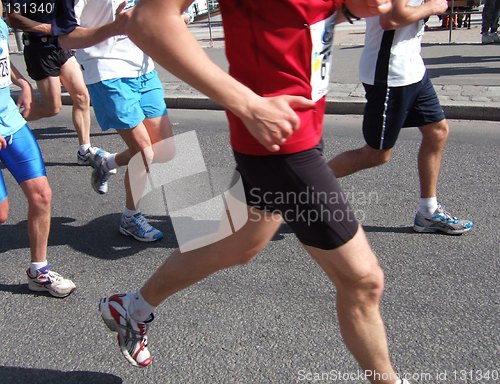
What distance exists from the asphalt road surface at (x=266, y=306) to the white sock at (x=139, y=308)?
0.93 ft

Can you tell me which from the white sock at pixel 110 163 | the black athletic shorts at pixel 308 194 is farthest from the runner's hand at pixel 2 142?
the black athletic shorts at pixel 308 194

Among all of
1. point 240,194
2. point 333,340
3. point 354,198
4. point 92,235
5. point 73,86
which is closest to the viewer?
point 240,194

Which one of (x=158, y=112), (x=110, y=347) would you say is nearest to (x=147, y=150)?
(x=158, y=112)

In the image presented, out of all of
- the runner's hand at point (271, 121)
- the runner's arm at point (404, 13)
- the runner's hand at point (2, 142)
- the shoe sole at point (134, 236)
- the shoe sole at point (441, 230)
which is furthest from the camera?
the shoe sole at point (134, 236)

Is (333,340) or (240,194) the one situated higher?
(240,194)

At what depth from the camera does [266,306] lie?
3232mm

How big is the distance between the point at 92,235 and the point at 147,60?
1188mm

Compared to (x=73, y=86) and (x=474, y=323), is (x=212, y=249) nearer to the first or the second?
(x=474, y=323)

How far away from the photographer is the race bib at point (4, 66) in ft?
10.7

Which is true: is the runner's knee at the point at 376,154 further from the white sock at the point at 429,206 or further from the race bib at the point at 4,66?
the race bib at the point at 4,66

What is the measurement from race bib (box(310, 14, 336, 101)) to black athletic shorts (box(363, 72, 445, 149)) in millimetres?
1514

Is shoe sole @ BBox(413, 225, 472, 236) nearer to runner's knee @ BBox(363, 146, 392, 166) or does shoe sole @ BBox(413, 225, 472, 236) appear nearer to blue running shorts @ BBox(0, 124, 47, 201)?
runner's knee @ BBox(363, 146, 392, 166)


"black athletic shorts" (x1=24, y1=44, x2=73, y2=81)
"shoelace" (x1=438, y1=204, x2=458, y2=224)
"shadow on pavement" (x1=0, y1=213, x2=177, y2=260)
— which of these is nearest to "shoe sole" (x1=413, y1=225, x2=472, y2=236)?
"shoelace" (x1=438, y1=204, x2=458, y2=224)

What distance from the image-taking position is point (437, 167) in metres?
3.94
